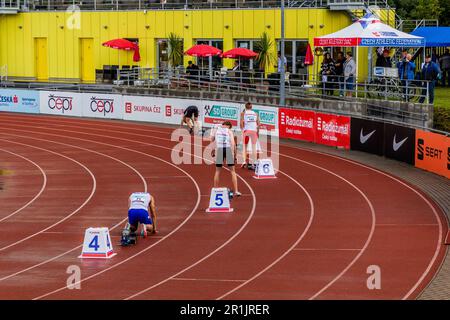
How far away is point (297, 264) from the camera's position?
17.7 meters

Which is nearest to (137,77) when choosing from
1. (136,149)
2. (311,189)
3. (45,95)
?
(45,95)

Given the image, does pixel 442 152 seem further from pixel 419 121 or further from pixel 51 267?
pixel 51 267

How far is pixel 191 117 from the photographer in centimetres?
3906

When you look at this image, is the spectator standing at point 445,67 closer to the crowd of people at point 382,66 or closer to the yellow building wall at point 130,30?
the crowd of people at point 382,66

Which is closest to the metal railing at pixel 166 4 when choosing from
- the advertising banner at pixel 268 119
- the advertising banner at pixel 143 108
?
the advertising banner at pixel 143 108

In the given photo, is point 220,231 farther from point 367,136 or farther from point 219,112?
point 219,112

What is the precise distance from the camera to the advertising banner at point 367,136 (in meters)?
32.0

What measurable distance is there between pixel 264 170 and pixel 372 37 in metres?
9.16

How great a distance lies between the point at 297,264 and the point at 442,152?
1075cm

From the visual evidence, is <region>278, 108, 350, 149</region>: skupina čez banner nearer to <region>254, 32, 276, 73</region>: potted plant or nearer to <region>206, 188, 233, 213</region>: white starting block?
<region>254, 32, 276, 73</region>: potted plant

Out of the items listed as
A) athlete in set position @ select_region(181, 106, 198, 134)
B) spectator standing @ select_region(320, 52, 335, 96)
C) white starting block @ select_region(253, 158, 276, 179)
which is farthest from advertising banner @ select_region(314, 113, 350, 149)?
white starting block @ select_region(253, 158, 276, 179)

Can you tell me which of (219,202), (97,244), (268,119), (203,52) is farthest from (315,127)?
(97,244)

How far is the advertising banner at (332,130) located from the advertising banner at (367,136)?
36 cm

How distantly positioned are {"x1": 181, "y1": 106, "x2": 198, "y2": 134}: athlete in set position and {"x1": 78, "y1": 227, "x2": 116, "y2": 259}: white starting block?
67.5ft
